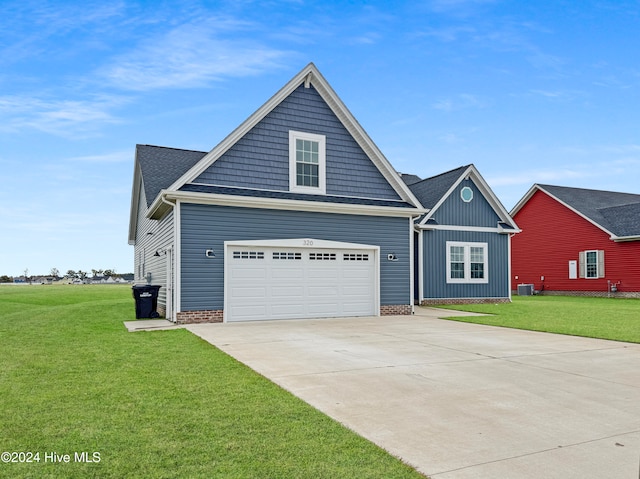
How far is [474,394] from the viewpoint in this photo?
5656 mm

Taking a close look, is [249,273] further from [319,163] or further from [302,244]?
[319,163]

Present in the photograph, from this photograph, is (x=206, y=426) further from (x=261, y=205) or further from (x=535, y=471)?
(x=261, y=205)

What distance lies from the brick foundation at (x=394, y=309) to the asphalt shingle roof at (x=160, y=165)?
827 cm

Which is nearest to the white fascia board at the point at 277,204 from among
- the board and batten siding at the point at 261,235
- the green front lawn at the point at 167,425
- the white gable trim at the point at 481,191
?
the board and batten siding at the point at 261,235

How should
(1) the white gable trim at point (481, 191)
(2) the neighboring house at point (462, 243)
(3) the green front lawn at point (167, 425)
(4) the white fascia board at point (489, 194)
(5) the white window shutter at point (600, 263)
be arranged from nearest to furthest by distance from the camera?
(3) the green front lawn at point (167, 425), (2) the neighboring house at point (462, 243), (1) the white gable trim at point (481, 191), (4) the white fascia board at point (489, 194), (5) the white window shutter at point (600, 263)

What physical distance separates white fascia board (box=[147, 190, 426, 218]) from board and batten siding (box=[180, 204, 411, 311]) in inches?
6.3

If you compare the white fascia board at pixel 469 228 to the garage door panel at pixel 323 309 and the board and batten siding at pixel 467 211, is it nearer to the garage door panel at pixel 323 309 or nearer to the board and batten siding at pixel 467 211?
the board and batten siding at pixel 467 211

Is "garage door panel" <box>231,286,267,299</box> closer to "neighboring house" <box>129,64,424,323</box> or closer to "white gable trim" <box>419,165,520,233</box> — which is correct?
"neighboring house" <box>129,64,424,323</box>

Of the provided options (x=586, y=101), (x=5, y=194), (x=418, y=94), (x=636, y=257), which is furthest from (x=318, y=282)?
A: (x=5, y=194)

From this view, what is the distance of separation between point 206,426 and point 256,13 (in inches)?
567

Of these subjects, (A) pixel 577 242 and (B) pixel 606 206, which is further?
(B) pixel 606 206

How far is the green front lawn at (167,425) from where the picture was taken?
3.50 m

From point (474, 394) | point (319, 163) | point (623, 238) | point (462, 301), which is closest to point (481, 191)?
point (462, 301)

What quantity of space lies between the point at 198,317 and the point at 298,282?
3094 mm
